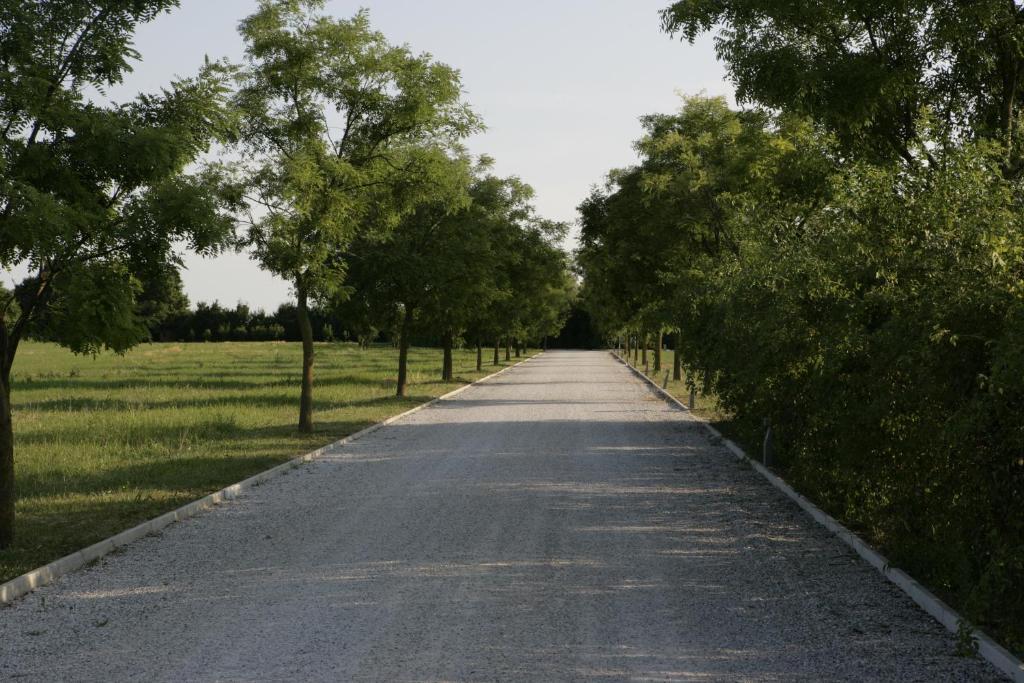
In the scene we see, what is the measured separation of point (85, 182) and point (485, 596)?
18.7 ft

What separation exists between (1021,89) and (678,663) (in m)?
9.42

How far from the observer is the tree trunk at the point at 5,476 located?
932 centimetres

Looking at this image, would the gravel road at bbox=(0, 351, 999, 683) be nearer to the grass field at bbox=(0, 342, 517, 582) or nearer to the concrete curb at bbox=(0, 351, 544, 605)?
the concrete curb at bbox=(0, 351, 544, 605)

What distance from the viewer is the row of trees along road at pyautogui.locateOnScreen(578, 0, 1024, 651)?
6625 millimetres

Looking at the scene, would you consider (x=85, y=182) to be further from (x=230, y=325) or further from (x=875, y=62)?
(x=230, y=325)

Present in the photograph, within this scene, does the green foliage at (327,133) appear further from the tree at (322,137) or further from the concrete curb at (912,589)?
the concrete curb at (912,589)

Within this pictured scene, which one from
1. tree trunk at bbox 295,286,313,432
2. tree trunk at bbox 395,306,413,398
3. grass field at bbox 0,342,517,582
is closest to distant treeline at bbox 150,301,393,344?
grass field at bbox 0,342,517,582

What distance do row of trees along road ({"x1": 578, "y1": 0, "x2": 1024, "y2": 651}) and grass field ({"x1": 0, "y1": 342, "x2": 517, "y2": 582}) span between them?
7.11m

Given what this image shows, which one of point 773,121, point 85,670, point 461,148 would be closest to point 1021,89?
point 773,121

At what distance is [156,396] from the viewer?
1254 inches

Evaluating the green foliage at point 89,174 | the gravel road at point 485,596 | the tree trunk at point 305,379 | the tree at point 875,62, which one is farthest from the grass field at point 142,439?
the tree at point 875,62

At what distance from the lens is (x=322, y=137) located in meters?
20.1

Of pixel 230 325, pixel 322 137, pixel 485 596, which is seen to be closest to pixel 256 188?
pixel 322 137

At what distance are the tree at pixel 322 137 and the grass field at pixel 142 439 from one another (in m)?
2.76
